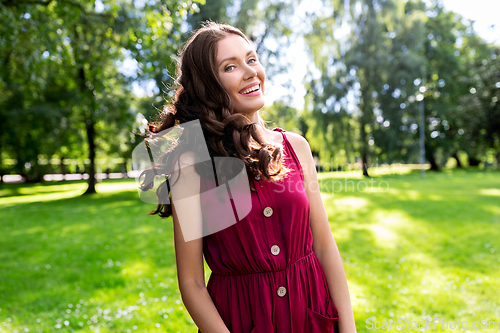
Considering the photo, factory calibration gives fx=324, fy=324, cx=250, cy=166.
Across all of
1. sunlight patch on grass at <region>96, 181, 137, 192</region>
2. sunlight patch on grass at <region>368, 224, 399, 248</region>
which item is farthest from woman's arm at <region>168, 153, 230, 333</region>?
sunlight patch on grass at <region>96, 181, 137, 192</region>

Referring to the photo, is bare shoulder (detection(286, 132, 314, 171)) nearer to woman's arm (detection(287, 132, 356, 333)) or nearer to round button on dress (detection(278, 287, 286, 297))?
woman's arm (detection(287, 132, 356, 333))

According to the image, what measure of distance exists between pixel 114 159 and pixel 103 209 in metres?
32.0

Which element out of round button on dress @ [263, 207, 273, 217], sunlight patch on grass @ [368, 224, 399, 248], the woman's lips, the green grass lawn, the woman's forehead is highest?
the woman's forehead

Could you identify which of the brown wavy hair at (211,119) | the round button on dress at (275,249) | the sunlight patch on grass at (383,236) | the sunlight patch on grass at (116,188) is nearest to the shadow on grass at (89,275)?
the round button on dress at (275,249)

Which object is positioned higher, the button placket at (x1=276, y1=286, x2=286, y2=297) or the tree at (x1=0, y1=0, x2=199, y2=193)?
the tree at (x1=0, y1=0, x2=199, y2=193)

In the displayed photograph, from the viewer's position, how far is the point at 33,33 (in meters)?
6.32

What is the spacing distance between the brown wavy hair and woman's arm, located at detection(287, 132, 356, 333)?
30 centimetres

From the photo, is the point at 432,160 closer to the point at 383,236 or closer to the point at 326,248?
the point at 383,236

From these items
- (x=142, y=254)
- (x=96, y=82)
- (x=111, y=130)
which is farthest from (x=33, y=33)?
(x=111, y=130)

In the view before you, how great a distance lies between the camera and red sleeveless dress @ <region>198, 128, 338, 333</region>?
1404mm

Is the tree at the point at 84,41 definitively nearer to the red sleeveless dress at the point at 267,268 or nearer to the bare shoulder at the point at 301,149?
the bare shoulder at the point at 301,149

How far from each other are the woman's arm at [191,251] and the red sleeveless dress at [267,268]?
109mm

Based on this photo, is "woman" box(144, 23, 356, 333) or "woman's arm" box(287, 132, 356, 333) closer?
"woman" box(144, 23, 356, 333)

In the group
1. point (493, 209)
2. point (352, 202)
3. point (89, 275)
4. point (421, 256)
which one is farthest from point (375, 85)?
point (89, 275)
